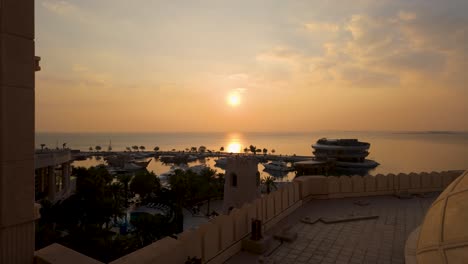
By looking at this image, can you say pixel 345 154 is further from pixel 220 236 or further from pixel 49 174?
pixel 220 236

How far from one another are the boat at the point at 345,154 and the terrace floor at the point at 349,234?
7949cm

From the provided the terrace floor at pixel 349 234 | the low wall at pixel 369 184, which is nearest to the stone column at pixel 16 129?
the terrace floor at pixel 349 234

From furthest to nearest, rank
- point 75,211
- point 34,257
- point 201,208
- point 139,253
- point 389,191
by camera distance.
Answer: point 201,208, point 75,211, point 389,191, point 139,253, point 34,257

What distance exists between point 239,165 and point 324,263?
14.5 metres

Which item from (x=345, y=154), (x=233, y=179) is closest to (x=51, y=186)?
(x=233, y=179)

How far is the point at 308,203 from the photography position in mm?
15367

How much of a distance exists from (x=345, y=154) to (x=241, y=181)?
261ft

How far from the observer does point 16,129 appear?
4.27 m

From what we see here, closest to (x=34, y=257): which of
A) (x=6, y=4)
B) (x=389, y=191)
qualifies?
(x=6, y=4)

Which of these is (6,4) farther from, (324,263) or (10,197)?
(324,263)

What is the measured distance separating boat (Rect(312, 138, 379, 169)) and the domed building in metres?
88.3

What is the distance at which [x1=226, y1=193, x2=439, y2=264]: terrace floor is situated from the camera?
899cm

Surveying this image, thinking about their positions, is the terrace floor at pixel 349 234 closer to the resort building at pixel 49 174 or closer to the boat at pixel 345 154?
the resort building at pixel 49 174

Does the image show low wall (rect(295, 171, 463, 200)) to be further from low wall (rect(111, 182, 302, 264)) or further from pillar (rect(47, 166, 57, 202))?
pillar (rect(47, 166, 57, 202))
